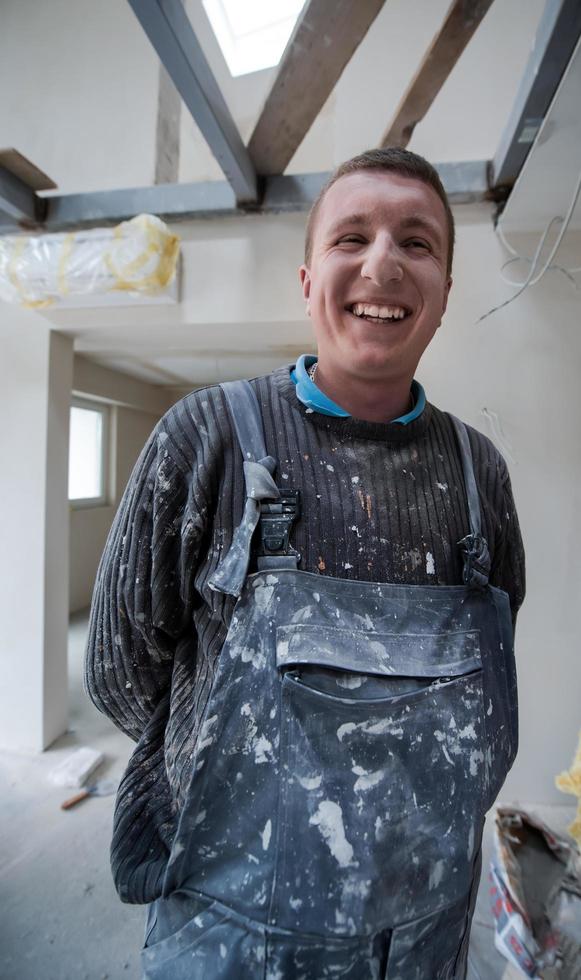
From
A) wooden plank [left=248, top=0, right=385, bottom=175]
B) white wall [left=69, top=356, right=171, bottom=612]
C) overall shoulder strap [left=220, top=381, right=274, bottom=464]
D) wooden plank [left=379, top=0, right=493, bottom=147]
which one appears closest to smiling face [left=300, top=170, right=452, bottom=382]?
overall shoulder strap [left=220, top=381, right=274, bottom=464]

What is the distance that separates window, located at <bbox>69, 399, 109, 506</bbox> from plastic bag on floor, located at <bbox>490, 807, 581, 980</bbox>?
12.5 ft

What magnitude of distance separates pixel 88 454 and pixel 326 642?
13.7 ft

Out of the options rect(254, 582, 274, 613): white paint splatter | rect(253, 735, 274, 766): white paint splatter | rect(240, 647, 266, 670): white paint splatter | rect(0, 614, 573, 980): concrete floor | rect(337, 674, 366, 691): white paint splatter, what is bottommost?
rect(0, 614, 573, 980): concrete floor

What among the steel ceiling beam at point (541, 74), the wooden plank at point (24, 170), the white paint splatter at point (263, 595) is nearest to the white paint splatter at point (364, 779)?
the white paint splatter at point (263, 595)

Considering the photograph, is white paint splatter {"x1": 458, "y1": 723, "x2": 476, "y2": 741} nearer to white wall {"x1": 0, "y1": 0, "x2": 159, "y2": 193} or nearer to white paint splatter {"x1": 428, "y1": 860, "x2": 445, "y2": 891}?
white paint splatter {"x1": 428, "y1": 860, "x2": 445, "y2": 891}

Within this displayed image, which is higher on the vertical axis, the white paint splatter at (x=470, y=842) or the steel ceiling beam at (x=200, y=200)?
the steel ceiling beam at (x=200, y=200)

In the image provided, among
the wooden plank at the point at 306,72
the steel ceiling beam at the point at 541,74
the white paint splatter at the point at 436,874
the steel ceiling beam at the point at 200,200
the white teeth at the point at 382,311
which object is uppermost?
the wooden plank at the point at 306,72

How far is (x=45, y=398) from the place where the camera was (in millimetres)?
1999

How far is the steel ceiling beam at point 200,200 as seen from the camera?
1.58m

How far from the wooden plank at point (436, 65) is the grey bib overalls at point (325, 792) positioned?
1.47 m

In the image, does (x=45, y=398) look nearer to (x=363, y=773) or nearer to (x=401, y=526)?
(x=401, y=526)

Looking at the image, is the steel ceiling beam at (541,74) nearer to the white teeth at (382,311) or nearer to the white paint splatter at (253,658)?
the white teeth at (382,311)

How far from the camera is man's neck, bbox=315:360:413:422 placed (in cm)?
66

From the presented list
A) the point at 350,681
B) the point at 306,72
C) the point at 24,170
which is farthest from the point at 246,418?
the point at 24,170
